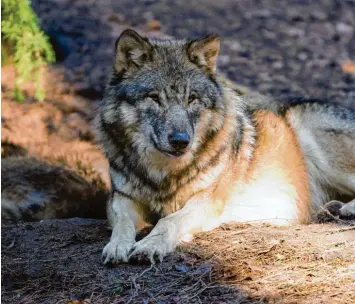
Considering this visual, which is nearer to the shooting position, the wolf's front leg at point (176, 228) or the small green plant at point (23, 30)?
the wolf's front leg at point (176, 228)

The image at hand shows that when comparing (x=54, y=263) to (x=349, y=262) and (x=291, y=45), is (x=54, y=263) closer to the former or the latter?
(x=349, y=262)

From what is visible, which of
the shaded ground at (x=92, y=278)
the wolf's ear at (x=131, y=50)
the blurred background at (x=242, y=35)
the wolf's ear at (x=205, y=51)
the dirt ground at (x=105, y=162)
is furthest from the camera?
the blurred background at (x=242, y=35)

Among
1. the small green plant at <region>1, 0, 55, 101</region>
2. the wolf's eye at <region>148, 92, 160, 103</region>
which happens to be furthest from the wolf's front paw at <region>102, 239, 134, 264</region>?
the small green plant at <region>1, 0, 55, 101</region>

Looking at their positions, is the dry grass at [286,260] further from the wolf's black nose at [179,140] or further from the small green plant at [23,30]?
the small green plant at [23,30]

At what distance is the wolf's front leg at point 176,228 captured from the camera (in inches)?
189

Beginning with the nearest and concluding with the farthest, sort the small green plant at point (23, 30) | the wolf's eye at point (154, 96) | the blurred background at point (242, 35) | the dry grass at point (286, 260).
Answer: the dry grass at point (286, 260)
the wolf's eye at point (154, 96)
the small green plant at point (23, 30)
the blurred background at point (242, 35)

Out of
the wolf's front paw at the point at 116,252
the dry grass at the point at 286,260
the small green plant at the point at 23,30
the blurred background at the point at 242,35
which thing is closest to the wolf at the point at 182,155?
the wolf's front paw at the point at 116,252

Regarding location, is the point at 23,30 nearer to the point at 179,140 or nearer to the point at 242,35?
the point at 179,140

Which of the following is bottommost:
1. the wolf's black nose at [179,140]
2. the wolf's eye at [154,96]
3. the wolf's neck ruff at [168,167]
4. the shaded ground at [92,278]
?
the shaded ground at [92,278]

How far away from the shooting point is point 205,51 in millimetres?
5777

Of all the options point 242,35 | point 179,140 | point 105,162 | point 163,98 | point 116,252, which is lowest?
point 105,162

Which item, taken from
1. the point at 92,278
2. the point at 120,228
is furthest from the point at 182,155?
the point at 92,278

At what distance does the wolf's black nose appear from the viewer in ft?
16.8

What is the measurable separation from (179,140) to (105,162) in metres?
3.65
